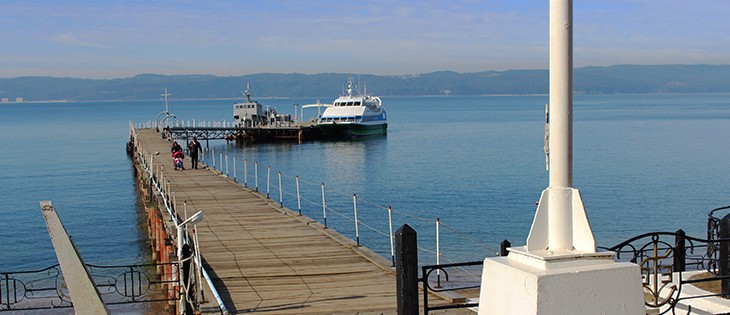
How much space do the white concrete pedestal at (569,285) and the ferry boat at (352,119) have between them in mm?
86777

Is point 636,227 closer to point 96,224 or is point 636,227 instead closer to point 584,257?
point 96,224

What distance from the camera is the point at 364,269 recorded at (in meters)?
14.6

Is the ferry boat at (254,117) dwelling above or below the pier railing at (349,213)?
above

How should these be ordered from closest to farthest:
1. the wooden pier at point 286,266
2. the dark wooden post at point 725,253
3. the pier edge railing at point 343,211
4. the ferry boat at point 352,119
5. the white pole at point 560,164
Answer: the white pole at point 560,164 < the dark wooden post at point 725,253 < the wooden pier at point 286,266 < the pier edge railing at point 343,211 < the ferry boat at point 352,119

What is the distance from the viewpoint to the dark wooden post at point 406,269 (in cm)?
892

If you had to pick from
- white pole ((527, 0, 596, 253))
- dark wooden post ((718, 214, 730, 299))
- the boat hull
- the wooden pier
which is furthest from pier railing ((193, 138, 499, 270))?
the boat hull

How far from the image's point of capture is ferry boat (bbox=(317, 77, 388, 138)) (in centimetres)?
9412

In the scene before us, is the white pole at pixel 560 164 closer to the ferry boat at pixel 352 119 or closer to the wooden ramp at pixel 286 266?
the wooden ramp at pixel 286 266

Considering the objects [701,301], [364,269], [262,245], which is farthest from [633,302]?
[262,245]

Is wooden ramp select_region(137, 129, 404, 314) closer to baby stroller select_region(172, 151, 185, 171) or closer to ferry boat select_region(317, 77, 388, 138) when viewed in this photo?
baby stroller select_region(172, 151, 185, 171)

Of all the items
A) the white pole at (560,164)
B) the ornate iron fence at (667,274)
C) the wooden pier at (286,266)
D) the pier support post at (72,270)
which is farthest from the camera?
the wooden pier at (286,266)

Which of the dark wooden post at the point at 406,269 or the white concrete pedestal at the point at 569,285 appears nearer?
the white concrete pedestal at the point at 569,285

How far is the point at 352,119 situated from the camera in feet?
319

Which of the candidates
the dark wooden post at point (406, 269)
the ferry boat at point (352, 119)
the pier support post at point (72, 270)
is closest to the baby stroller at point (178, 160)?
the pier support post at point (72, 270)
